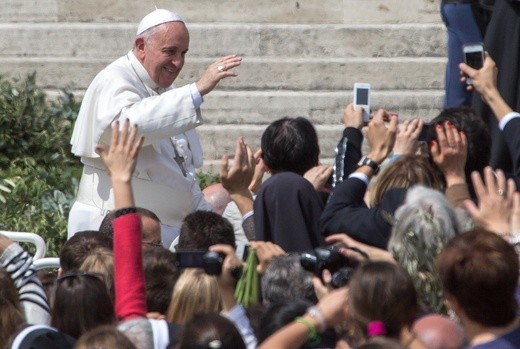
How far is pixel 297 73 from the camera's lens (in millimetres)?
11039

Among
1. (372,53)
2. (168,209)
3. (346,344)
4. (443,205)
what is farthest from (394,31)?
(346,344)

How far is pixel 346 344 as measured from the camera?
Result: 455 cm

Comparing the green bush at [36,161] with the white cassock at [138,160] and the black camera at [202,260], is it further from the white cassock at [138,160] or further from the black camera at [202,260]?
the black camera at [202,260]

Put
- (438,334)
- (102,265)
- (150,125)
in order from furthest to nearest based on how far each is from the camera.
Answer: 1. (150,125)
2. (102,265)
3. (438,334)

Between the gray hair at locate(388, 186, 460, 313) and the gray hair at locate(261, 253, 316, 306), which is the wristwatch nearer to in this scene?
the gray hair at locate(261, 253, 316, 306)

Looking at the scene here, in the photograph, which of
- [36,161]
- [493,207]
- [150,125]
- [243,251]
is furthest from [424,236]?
[36,161]

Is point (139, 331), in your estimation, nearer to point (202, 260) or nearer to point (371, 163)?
point (202, 260)

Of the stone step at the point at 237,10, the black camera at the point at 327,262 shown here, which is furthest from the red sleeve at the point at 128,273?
the stone step at the point at 237,10

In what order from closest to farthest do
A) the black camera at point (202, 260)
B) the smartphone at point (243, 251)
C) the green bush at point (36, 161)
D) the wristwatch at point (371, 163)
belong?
the black camera at point (202, 260) < the smartphone at point (243, 251) < the wristwatch at point (371, 163) < the green bush at point (36, 161)

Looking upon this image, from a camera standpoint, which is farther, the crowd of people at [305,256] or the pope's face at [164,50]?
the pope's face at [164,50]

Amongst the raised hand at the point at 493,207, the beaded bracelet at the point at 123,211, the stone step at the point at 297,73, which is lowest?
the stone step at the point at 297,73

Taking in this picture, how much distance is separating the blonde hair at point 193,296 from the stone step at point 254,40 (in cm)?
596

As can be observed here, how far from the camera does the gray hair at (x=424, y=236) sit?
507 centimetres

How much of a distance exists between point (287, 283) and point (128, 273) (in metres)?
0.60
